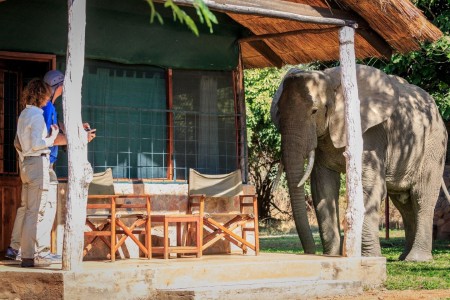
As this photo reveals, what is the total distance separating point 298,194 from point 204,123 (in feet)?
5.06

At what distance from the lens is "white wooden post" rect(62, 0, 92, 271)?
960 centimetres

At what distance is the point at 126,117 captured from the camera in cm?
1311

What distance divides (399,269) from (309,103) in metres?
2.44

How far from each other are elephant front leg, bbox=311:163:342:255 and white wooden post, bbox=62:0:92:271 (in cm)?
531

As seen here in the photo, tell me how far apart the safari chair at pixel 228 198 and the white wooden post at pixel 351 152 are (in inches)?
46.0

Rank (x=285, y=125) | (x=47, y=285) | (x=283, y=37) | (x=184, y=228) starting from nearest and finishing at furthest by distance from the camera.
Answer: (x=47, y=285), (x=184, y=228), (x=285, y=125), (x=283, y=37)

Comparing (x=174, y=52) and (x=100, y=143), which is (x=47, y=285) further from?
(x=174, y=52)

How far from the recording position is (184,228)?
42.0 ft

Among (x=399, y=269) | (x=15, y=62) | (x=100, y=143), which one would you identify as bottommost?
(x=399, y=269)

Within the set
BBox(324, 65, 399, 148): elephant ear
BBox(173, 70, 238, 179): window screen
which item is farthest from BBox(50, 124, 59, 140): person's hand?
BBox(324, 65, 399, 148): elephant ear

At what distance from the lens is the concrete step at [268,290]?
9828 millimetres

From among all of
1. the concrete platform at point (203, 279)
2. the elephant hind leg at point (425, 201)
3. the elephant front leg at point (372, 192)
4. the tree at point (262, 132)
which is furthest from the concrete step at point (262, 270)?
the tree at point (262, 132)

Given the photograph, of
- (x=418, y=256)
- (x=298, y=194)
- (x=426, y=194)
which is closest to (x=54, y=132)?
(x=298, y=194)

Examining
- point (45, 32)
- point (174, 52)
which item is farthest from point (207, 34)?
point (45, 32)
